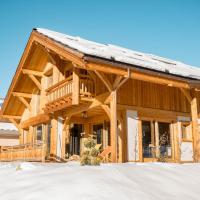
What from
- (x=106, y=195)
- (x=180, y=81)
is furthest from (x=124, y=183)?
(x=180, y=81)

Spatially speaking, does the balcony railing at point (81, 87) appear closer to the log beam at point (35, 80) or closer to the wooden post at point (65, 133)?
the wooden post at point (65, 133)

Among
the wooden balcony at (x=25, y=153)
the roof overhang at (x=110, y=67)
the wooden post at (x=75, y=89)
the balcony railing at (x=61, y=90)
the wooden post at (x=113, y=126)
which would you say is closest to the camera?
the roof overhang at (x=110, y=67)

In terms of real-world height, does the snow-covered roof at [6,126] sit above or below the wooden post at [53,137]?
above

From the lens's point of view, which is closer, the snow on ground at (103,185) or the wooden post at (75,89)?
the snow on ground at (103,185)

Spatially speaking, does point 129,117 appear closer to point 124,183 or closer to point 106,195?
point 124,183

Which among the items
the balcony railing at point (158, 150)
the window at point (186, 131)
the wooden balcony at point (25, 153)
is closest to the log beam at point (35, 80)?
the wooden balcony at point (25, 153)

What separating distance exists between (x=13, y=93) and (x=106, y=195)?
14.7 m

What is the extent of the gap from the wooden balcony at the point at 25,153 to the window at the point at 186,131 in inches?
256

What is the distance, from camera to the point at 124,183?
19.5ft

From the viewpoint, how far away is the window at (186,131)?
14272 mm

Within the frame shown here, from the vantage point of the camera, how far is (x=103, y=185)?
218 inches

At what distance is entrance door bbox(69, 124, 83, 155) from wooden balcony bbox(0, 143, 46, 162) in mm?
2177

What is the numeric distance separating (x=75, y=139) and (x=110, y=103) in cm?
521

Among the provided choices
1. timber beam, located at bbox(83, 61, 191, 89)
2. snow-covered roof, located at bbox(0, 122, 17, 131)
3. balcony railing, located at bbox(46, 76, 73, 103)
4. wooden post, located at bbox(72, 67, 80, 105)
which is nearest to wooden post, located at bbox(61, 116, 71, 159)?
balcony railing, located at bbox(46, 76, 73, 103)
